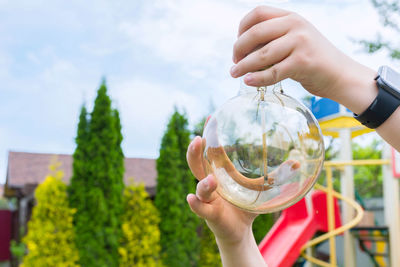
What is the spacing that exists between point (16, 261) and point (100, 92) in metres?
7.70

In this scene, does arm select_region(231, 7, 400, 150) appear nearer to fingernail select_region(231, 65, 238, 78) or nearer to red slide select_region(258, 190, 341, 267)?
fingernail select_region(231, 65, 238, 78)

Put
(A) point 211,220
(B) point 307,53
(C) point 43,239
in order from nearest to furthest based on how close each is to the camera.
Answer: (B) point 307,53, (A) point 211,220, (C) point 43,239

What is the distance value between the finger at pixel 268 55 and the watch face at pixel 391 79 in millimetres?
188

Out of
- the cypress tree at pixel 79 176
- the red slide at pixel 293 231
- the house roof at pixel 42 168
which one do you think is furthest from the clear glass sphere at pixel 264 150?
the house roof at pixel 42 168

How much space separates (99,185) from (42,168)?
548 centimetres

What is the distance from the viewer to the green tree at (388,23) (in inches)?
394

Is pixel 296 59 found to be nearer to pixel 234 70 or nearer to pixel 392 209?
pixel 234 70

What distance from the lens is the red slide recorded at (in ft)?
16.3

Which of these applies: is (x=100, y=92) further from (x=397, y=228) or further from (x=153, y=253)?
(x=397, y=228)

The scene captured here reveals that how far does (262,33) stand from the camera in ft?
2.14

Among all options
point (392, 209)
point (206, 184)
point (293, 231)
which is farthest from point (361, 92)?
point (293, 231)

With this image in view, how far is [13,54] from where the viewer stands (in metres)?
13.6

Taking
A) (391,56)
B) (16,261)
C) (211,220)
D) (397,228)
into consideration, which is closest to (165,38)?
(391,56)

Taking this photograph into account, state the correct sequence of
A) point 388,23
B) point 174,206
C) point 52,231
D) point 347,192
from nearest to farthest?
1. point 347,192
2. point 52,231
3. point 174,206
4. point 388,23
